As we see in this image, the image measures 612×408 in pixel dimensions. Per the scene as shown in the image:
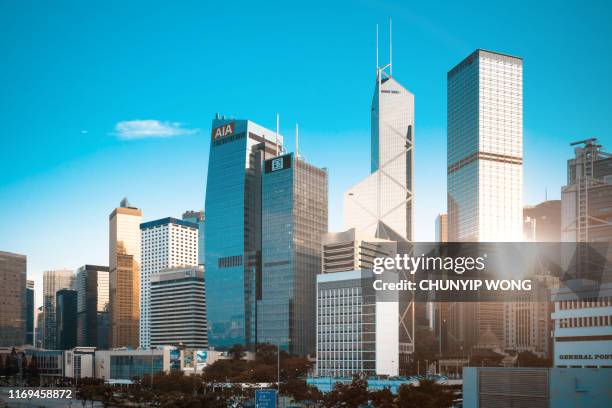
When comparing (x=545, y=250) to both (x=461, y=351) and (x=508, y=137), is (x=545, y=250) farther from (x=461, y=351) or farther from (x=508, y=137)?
(x=508, y=137)

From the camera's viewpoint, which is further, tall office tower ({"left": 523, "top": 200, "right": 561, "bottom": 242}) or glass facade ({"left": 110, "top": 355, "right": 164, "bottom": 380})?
tall office tower ({"left": 523, "top": 200, "right": 561, "bottom": 242})

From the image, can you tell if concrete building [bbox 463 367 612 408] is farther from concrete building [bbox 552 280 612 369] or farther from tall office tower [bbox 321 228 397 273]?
tall office tower [bbox 321 228 397 273]

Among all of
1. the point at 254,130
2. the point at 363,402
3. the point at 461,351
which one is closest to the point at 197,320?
the point at 254,130

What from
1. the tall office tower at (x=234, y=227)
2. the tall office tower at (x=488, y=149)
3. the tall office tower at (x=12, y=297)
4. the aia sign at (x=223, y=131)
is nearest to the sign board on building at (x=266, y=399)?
the tall office tower at (x=234, y=227)

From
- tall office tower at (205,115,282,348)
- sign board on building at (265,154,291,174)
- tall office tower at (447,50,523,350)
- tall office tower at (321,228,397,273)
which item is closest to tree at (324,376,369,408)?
tall office tower at (321,228,397,273)

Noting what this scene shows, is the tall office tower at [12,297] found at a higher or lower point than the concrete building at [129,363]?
higher

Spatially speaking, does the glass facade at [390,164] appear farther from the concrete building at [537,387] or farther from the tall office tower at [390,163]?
the concrete building at [537,387]
